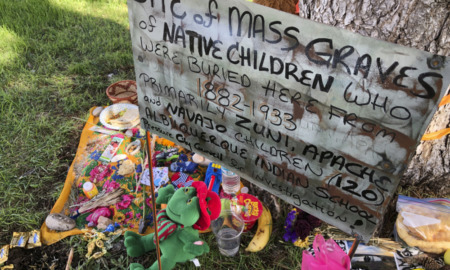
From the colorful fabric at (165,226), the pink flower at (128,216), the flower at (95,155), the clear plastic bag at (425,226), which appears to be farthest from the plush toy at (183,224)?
the clear plastic bag at (425,226)

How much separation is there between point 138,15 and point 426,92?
3.29ft

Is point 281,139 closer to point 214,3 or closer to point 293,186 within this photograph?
point 293,186

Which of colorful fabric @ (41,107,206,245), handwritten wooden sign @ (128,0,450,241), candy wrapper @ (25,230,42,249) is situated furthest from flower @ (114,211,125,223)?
handwritten wooden sign @ (128,0,450,241)

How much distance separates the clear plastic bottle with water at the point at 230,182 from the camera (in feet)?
7.63

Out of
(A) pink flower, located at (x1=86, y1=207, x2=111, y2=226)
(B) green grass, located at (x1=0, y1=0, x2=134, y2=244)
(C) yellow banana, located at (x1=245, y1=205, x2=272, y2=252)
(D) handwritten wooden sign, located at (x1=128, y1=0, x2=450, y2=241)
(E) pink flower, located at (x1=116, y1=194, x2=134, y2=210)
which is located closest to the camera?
(D) handwritten wooden sign, located at (x1=128, y1=0, x2=450, y2=241)

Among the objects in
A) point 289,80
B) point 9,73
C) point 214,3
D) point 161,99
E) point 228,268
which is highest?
point 214,3

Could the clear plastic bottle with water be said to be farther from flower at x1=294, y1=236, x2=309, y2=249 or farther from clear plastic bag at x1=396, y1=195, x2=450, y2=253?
clear plastic bag at x1=396, y1=195, x2=450, y2=253

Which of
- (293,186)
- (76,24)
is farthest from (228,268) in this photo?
(76,24)

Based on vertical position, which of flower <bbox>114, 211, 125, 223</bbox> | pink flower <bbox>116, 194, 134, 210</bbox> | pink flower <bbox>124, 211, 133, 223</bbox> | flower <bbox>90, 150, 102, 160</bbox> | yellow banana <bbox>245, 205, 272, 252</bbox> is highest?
yellow banana <bbox>245, 205, 272, 252</bbox>

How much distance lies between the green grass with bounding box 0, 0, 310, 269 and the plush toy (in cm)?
15

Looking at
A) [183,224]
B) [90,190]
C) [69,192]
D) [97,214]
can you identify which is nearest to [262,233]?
[183,224]

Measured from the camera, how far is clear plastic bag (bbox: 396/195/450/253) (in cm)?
190

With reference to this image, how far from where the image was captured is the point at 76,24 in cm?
457

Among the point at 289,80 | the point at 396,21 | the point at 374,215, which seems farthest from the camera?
the point at 396,21
